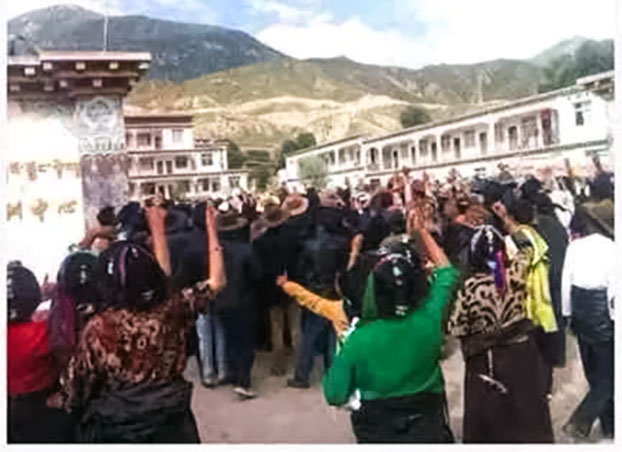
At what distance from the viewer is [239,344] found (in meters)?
2.39

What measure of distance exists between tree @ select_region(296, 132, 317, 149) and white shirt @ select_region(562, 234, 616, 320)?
738 mm

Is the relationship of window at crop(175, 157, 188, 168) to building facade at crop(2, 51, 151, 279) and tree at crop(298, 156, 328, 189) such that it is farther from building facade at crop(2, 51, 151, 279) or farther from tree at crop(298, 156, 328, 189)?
tree at crop(298, 156, 328, 189)

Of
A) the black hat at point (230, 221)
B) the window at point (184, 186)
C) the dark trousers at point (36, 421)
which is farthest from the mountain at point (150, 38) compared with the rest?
the dark trousers at point (36, 421)

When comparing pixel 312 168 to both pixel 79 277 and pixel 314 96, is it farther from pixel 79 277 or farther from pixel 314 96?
pixel 79 277

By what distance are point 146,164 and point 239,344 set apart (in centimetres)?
54

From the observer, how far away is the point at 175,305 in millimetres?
2379

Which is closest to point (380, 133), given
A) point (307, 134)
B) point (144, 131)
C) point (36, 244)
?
point (307, 134)

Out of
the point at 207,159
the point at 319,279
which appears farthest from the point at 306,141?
the point at 319,279

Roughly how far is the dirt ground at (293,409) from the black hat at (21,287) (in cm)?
46

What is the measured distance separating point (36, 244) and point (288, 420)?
0.82 m

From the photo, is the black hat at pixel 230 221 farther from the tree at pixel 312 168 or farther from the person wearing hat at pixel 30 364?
the person wearing hat at pixel 30 364

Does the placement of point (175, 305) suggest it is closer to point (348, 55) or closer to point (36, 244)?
point (36, 244)

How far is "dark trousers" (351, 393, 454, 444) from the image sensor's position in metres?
2.35

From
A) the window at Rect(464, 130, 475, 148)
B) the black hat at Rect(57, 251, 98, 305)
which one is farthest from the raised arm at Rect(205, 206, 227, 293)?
the window at Rect(464, 130, 475, 148)
